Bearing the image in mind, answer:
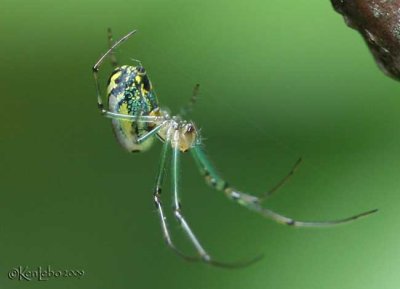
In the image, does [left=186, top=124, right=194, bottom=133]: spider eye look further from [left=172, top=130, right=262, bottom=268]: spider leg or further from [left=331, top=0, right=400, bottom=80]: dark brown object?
[left=331, top=0, right=400, bottom=80]: dark brown object

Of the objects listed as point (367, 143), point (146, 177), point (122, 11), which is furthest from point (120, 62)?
point (367, 143)

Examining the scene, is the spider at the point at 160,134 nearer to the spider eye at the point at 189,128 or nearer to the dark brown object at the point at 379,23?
the spider eye at the point at 189,128

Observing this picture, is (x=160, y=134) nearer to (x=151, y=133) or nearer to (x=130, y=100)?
(x=151, y=133)

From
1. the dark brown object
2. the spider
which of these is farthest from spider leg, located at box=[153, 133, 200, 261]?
the dark brown object

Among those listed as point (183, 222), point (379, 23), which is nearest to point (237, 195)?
point (183, 222)

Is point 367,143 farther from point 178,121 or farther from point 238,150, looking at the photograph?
point 178,121

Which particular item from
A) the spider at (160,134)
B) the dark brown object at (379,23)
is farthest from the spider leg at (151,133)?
the dark brown object at (379,23)
